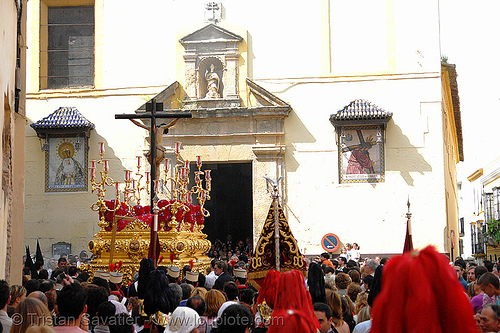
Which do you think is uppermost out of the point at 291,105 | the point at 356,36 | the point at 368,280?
the point at 356,36

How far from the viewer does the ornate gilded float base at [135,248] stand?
1245 centimetres

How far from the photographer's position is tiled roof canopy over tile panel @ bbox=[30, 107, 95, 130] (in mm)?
21891

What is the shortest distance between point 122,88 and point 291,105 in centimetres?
546

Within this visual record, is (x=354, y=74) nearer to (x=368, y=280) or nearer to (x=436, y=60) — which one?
(x=436, y=60)

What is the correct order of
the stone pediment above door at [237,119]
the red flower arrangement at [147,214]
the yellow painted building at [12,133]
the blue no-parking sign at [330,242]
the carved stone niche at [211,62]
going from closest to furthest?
1. the yellow painted building at [12,133]
2. the red flower arrangement at [147,214]
3. the blue no-parking sign at [330,242]
4. the stone pediment above door at [237,119]
5. the carved stone niche at [211,62]

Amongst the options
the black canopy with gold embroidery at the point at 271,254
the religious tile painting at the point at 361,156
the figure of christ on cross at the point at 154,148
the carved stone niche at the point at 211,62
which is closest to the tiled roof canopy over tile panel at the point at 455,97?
the religious tile painting at the point at 361,156

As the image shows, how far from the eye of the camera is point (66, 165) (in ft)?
72.9

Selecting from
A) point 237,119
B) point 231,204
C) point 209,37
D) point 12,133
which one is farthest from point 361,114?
point 12,133

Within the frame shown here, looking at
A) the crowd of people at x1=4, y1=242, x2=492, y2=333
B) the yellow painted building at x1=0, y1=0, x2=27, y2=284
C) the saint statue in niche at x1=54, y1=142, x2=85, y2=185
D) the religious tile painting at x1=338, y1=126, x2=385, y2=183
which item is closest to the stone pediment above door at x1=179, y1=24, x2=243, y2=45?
the religious tile painting at x1=338, y1=126, x2=385, y2=183

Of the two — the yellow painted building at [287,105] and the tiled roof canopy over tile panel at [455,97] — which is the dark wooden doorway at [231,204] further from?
the tiled roof canopy over tile panel at [455,97]

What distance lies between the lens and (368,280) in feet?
31.0

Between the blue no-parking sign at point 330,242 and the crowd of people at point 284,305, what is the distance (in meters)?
10.8

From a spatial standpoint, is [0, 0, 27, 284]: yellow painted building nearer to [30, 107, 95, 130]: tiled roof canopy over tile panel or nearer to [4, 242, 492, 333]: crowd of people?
[4, 242, 492, 333]: crowd of people

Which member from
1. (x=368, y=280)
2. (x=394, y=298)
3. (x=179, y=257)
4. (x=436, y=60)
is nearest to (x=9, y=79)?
(x=179, y=257)
